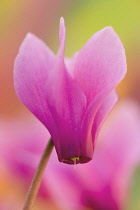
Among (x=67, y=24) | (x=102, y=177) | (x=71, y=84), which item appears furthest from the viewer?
(x=67, y=24)

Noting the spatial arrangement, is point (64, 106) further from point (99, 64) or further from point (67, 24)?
point (67, 24)

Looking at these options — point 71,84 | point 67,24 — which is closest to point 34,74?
point 71,84

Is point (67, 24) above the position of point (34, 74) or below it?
below

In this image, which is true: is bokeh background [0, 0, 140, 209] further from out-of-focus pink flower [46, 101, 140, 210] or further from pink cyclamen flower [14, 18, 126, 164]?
pink cyclamen flower [14, 18, 126, 164]

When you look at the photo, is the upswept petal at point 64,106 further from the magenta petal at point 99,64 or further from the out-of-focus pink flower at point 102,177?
the out-of-focus pink flower at point 102,177

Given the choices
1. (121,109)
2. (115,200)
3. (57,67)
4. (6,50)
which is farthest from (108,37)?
(6,50)

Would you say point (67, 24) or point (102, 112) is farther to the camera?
point (67, 24)

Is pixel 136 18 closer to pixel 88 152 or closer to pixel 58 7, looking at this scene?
pixel 58 7

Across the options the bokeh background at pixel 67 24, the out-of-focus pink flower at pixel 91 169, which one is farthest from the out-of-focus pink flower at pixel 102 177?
the bokeh background at pixel 67 24
